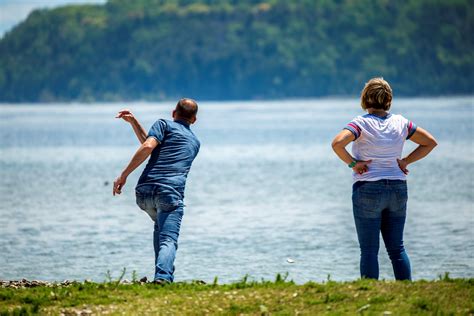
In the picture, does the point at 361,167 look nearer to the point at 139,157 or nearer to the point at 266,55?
the point at 139,157

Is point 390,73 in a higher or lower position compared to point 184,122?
higher

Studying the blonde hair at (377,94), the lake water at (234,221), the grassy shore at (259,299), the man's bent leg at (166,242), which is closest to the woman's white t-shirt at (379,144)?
the blonde hair at (377,94)

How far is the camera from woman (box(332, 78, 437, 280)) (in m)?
9.39

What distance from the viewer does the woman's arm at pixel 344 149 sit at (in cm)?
925

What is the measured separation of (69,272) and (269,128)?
6332 centimetres

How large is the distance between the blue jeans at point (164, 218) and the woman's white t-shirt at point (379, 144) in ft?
5.32

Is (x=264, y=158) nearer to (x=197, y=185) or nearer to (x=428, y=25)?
(x=197, y=185)

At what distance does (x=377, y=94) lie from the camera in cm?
945

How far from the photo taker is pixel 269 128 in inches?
3091

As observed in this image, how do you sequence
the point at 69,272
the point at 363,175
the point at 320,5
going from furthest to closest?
the point at 320,5 → the point at 69,272 → the point at 363,175

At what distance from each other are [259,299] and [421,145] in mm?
2032

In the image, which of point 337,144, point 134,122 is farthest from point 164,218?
point 337,144

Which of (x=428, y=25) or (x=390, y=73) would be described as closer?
(x=390, y=73)

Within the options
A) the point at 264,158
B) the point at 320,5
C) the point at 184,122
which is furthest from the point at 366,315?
the point at 320,5
